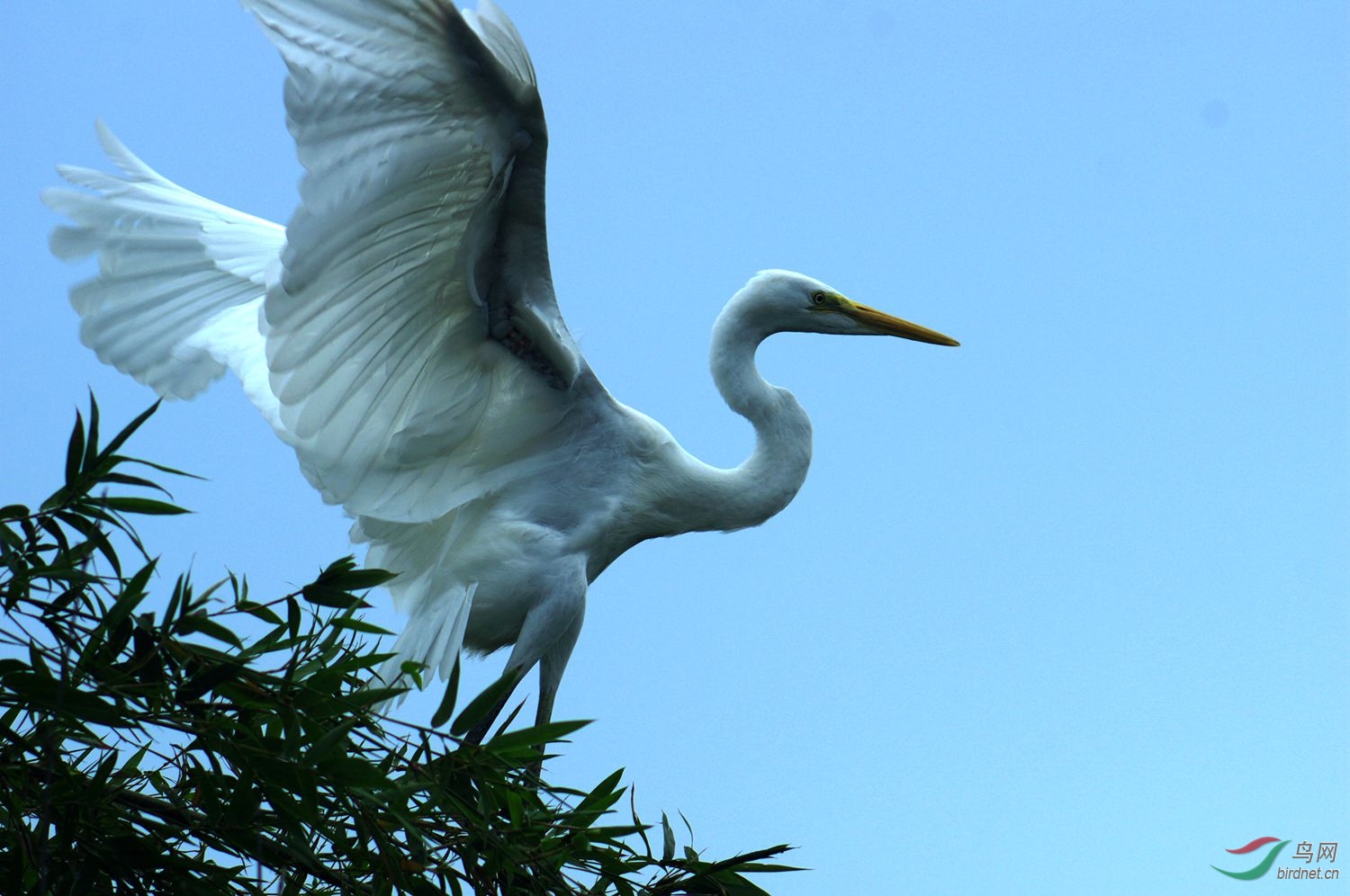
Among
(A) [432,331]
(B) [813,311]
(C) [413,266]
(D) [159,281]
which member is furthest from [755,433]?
(D) [159,281]

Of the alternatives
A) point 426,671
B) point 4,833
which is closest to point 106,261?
point 426,671

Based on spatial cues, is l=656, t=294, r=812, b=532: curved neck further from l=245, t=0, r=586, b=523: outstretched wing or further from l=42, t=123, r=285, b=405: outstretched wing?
l=42, t=123, r=285, b=405: outstretched wing

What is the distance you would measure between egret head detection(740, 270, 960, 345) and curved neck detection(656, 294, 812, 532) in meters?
0.06

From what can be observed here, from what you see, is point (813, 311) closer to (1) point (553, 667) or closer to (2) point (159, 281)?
(1) point (553, 667)

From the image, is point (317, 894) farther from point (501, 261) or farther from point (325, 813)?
point (501, 261)

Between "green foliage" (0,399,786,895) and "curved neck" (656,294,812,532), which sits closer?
"green foliage" (0,399,786,895)

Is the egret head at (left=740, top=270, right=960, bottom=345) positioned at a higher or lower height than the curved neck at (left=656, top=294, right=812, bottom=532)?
higher

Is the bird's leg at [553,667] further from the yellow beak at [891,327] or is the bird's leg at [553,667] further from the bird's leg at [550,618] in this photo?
the yellow beak at [891,327]

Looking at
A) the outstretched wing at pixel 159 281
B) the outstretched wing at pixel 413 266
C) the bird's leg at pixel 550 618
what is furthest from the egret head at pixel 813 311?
the outstretched wing at pixel 159 281

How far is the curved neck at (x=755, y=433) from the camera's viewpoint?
3400mm

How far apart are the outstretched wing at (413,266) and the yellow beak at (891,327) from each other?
36.4 inches

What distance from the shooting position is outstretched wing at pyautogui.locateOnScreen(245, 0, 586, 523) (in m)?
2.31

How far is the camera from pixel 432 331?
111 inches

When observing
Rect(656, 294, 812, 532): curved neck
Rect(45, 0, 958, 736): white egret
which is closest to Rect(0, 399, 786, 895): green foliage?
Rect(45, 0, 958, 736): white egret
